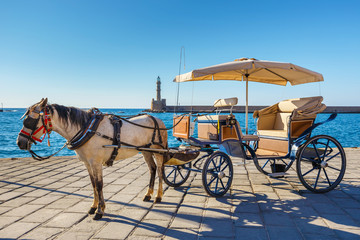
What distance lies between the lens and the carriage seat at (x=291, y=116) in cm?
472

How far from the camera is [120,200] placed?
416cm

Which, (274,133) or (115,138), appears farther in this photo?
(274,133)

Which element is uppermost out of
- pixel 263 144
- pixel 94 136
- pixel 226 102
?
pixel 226 102

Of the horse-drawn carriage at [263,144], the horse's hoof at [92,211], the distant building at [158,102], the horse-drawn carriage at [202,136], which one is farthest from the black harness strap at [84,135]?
the distant building at [158,102]

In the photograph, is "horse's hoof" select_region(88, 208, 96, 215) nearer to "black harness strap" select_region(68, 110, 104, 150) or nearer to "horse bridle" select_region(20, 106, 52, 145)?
"black harness strap" select_region(68, 110, 104, 150)

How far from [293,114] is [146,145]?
2.66m

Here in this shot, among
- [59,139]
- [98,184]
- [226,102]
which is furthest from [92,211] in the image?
[59,139]

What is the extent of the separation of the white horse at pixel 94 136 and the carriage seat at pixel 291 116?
2355 mm

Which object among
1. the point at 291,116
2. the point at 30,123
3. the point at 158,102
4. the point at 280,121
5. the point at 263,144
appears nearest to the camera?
the point at 30,123

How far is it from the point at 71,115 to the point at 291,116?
363 centimetres

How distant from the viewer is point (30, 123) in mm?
3115

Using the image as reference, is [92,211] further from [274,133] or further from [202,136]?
[274,133]

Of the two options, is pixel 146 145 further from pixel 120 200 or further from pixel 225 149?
pixel 225 149

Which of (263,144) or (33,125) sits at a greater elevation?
(33,125)
